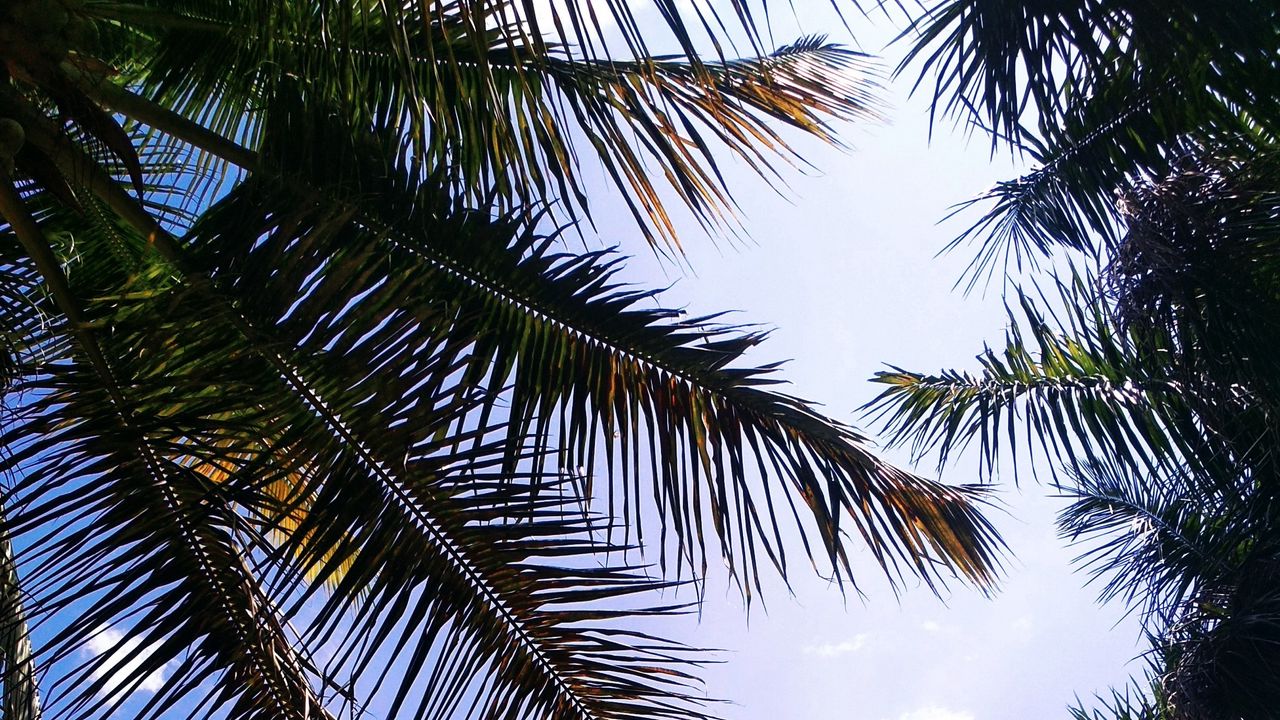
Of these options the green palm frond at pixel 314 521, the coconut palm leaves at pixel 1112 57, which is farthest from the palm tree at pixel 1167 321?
the green palm frond at pixel 314 521

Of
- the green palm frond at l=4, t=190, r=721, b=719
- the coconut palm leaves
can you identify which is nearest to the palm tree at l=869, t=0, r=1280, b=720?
the coconut palm leaves

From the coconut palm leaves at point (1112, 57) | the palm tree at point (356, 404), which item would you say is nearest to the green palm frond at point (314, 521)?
the palm tree at point (356, 404)

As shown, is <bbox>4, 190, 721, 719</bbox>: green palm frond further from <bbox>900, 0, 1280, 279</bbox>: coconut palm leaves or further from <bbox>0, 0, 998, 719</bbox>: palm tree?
<bbox>900, 0, 1280, 279</bbox>: coconut palm leaves

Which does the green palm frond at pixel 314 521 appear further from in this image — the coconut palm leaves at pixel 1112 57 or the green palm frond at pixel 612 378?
the coconut palm leaves at pixel 1112 57

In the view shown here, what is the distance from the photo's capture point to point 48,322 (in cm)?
248

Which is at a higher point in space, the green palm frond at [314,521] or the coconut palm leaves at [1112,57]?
the coconut palm leaves at [1112,57]

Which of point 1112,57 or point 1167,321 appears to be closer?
point 1112,57

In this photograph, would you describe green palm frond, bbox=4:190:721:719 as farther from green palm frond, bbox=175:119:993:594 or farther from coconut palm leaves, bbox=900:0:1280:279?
coconut palm leaves, bbox=900:0:1280:279

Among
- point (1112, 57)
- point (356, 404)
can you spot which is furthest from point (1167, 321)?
point (356, 404)

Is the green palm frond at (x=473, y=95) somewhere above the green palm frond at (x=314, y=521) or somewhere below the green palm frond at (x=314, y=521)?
above

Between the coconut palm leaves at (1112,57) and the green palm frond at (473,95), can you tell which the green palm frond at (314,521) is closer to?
the green palm frond at (473,95)

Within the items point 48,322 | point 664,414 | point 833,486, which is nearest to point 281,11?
point 48,322

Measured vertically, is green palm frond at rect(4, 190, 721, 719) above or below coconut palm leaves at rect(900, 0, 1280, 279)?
below

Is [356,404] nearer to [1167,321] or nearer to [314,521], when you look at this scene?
[314,521]
